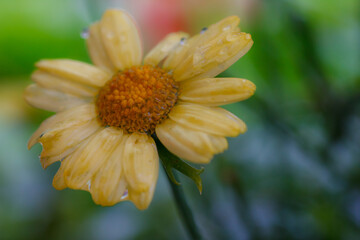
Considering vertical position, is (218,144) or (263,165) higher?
(218,144)

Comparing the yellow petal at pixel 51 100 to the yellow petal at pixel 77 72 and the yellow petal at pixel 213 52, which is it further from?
the yellow petal at pixel 213 52

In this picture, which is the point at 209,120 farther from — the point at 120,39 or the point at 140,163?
the point at 120,39

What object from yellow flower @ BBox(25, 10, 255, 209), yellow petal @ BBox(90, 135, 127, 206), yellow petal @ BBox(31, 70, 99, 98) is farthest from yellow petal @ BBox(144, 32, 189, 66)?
yellow petal @ BBox(90, 135, 127, 206)

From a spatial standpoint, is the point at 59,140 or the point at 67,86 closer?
the point at 59,140

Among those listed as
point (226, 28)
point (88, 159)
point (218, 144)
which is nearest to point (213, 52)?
point (226, 28)

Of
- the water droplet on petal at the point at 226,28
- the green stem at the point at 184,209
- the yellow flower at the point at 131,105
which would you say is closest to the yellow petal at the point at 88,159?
the yellow flower at the point at 131,105

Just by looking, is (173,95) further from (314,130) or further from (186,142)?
(314,130)
